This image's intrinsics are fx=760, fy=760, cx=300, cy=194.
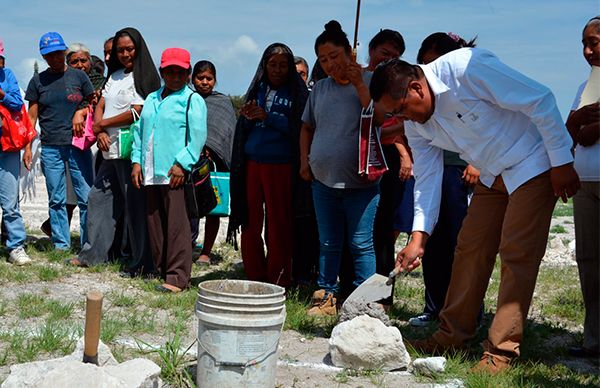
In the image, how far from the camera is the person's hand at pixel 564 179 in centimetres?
414

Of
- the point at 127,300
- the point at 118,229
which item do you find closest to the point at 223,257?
the point at 118,229

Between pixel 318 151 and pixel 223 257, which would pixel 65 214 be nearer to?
pixel 223 257

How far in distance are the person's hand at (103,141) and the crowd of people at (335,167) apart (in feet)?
0.04

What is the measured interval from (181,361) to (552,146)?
7.89 feet

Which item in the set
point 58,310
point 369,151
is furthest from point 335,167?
point 58,310

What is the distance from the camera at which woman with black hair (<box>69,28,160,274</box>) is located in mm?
7371

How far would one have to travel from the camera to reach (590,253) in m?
5.06

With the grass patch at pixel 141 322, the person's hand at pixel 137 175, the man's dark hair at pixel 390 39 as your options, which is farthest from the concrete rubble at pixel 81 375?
the man's dark hair at pixel 390 39

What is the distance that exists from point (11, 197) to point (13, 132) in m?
0.67

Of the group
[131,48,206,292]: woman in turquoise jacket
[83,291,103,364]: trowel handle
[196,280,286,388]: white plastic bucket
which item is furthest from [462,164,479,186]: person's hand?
[83,291,103,364]: trowel handle

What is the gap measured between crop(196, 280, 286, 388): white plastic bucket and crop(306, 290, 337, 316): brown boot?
73.9 inches

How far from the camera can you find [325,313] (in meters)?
5.80

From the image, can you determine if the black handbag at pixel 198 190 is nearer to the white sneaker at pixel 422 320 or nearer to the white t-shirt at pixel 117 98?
the white t-shirt at pixel 117 98

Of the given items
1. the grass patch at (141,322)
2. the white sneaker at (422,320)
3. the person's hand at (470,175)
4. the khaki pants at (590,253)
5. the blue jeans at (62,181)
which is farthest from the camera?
the blue jeans at (62,181)
